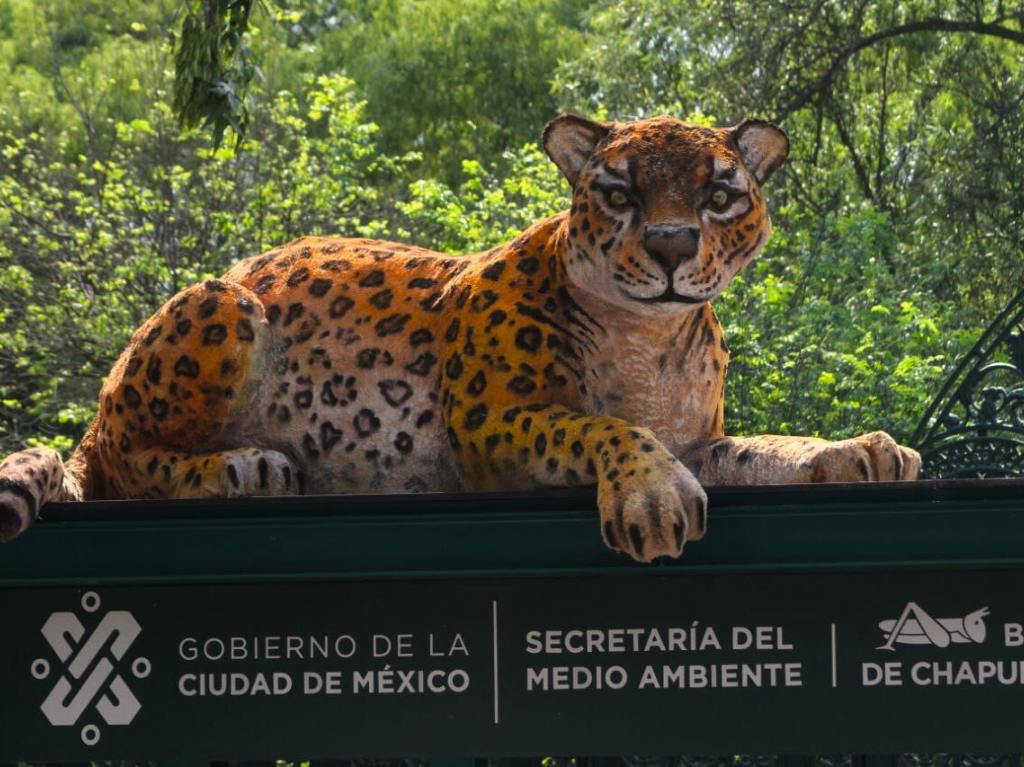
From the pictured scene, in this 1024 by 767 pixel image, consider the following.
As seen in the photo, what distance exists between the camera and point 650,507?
4.38m

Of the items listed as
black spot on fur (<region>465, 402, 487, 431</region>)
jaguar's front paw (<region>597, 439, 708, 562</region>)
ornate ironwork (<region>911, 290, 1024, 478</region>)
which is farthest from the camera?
ornate ironwork (<region>911, 290, 1024, 478</region>)

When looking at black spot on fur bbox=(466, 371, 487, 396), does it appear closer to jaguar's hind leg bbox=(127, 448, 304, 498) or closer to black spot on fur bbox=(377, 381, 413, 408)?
black spot on fur bbox=(377, 381, 413, 408)

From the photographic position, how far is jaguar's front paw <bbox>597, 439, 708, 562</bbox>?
437cm

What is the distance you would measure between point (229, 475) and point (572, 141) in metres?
1.30

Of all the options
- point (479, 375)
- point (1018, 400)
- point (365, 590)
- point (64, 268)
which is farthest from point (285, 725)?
point (64, 268)

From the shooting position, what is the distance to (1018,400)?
8523 mm

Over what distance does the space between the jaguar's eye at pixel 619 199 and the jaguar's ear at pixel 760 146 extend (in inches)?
15.1

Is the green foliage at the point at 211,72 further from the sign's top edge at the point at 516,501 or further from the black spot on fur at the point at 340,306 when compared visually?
the sign's top edge at the point at 516,501

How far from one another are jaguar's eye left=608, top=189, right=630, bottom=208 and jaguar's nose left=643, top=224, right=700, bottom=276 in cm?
14

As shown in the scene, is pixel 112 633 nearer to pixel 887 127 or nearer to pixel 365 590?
pixel 365 590

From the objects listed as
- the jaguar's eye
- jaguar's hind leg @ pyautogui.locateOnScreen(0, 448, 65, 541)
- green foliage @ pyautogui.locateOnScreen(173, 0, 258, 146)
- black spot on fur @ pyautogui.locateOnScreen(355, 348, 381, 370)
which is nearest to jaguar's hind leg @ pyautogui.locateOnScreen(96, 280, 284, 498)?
black spot on fur @ pyautogui.locateOnScreen(355, 348, 381, 370)

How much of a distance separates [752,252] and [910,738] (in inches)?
52.0

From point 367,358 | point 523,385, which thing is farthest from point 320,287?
point 523,385

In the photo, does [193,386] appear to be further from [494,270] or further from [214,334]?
[494,270]
